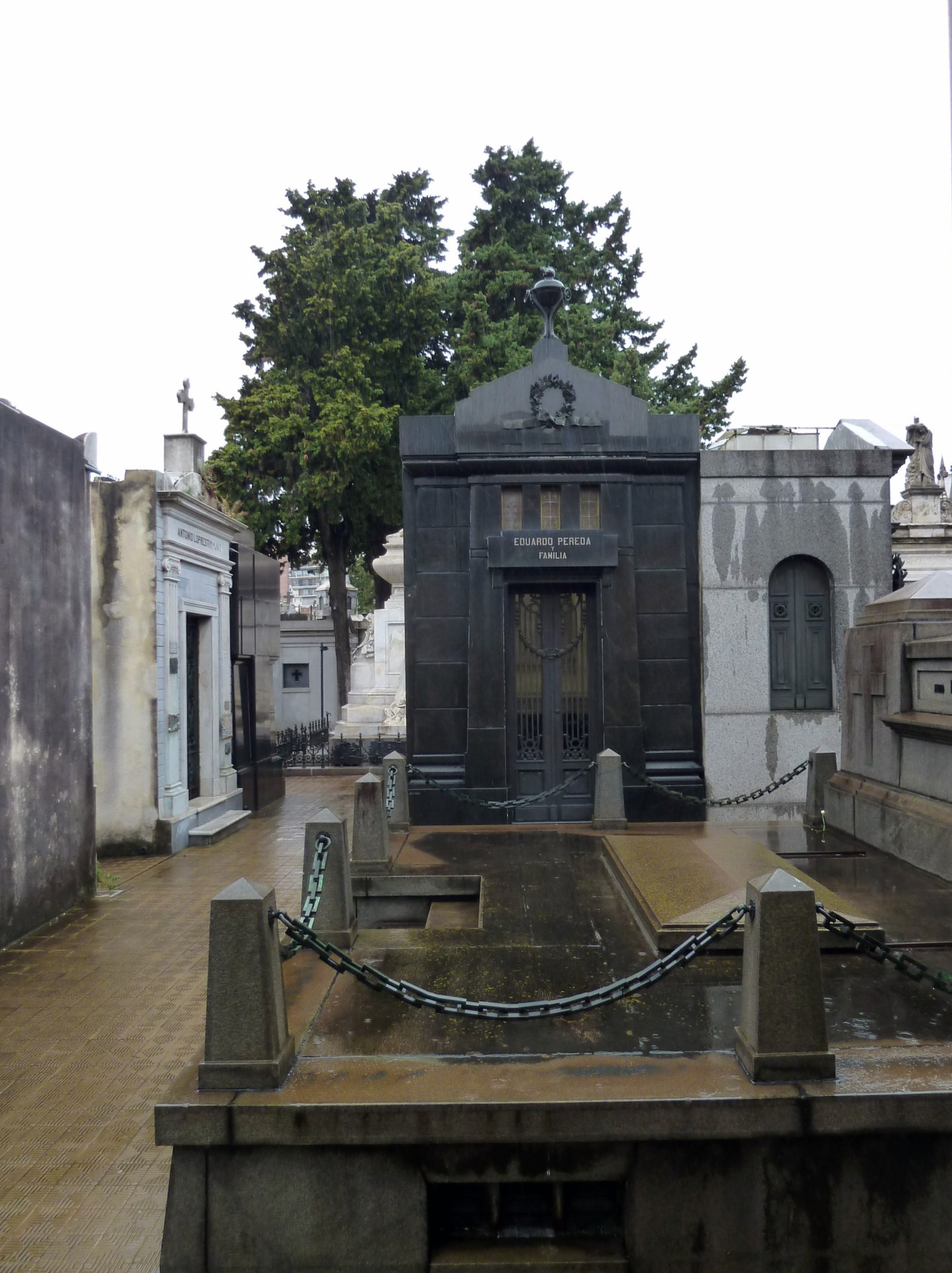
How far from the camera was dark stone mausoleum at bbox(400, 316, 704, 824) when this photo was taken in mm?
12180

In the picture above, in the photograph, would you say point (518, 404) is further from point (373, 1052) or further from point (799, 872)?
point (373, 1052)

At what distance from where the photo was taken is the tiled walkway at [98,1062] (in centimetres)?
415

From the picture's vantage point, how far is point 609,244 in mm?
33062

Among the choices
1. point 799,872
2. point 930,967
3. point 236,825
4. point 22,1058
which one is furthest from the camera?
point 236,825

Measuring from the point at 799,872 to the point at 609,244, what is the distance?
30.4 m

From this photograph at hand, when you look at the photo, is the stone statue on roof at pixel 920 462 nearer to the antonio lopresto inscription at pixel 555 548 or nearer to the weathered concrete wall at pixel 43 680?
the antonio lopresto inscription at pixel 555 548

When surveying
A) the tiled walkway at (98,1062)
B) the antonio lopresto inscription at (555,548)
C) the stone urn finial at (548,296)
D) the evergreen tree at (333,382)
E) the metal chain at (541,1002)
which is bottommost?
the tiled walkway at (98,1062)

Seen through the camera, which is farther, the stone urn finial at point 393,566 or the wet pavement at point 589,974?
the stone urn finial at point 393,566

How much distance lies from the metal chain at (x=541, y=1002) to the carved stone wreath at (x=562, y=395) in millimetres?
9099

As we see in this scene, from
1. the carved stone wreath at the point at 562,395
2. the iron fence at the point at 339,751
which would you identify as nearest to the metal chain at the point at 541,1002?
the carved stone wreath at the point at 562,395

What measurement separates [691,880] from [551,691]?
5.61m

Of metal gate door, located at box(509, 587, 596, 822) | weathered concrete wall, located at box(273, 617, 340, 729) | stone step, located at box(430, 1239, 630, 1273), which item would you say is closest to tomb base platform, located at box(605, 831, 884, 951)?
stone step, located at box(430, 1239, 630, 1273)

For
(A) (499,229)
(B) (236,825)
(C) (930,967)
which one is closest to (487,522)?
(B) (236,825)

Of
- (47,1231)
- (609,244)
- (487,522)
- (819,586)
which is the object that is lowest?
(47,1231)
